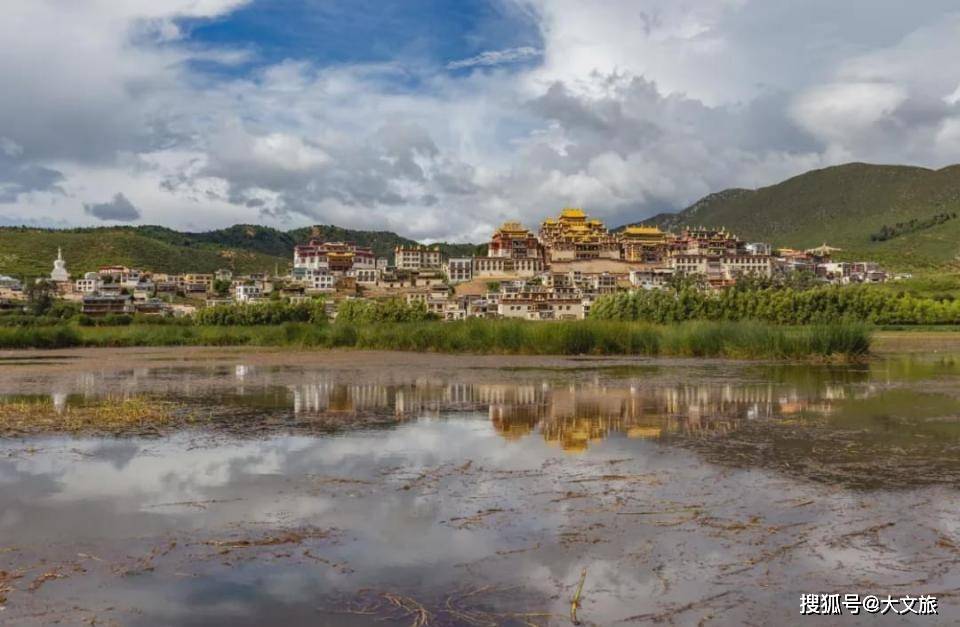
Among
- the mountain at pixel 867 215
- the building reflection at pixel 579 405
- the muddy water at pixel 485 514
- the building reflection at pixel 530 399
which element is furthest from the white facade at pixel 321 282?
the muddy water at pixel 485 514

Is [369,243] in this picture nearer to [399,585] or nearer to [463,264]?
[463,264]

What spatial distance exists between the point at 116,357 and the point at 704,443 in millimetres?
30597

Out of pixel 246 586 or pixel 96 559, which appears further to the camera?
pixel 96 559

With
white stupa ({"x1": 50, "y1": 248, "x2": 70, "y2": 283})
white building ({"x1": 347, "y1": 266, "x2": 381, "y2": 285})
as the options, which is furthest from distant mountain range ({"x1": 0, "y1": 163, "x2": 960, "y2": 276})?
white building ({"x1": 347, "y1": 266, "x2": 381, "y2": 285})

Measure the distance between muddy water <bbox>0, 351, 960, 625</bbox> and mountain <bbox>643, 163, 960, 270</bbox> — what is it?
108 m

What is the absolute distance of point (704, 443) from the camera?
13.2 m

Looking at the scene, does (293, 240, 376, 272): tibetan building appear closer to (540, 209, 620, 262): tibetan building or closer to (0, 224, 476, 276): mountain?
(0, 224, 476, 276): mountain

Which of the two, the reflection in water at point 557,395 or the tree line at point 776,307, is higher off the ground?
the tree line at point 776,307

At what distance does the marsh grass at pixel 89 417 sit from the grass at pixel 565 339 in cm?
2008

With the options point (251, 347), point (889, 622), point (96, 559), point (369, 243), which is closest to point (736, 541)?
point (889, 622)

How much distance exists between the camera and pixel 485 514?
8812 mm

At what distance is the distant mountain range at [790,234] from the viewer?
129 meters

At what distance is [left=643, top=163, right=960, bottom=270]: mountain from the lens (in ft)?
410

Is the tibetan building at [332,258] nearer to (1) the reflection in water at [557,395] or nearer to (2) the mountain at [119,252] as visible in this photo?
(2) the mountain at [119,252]
